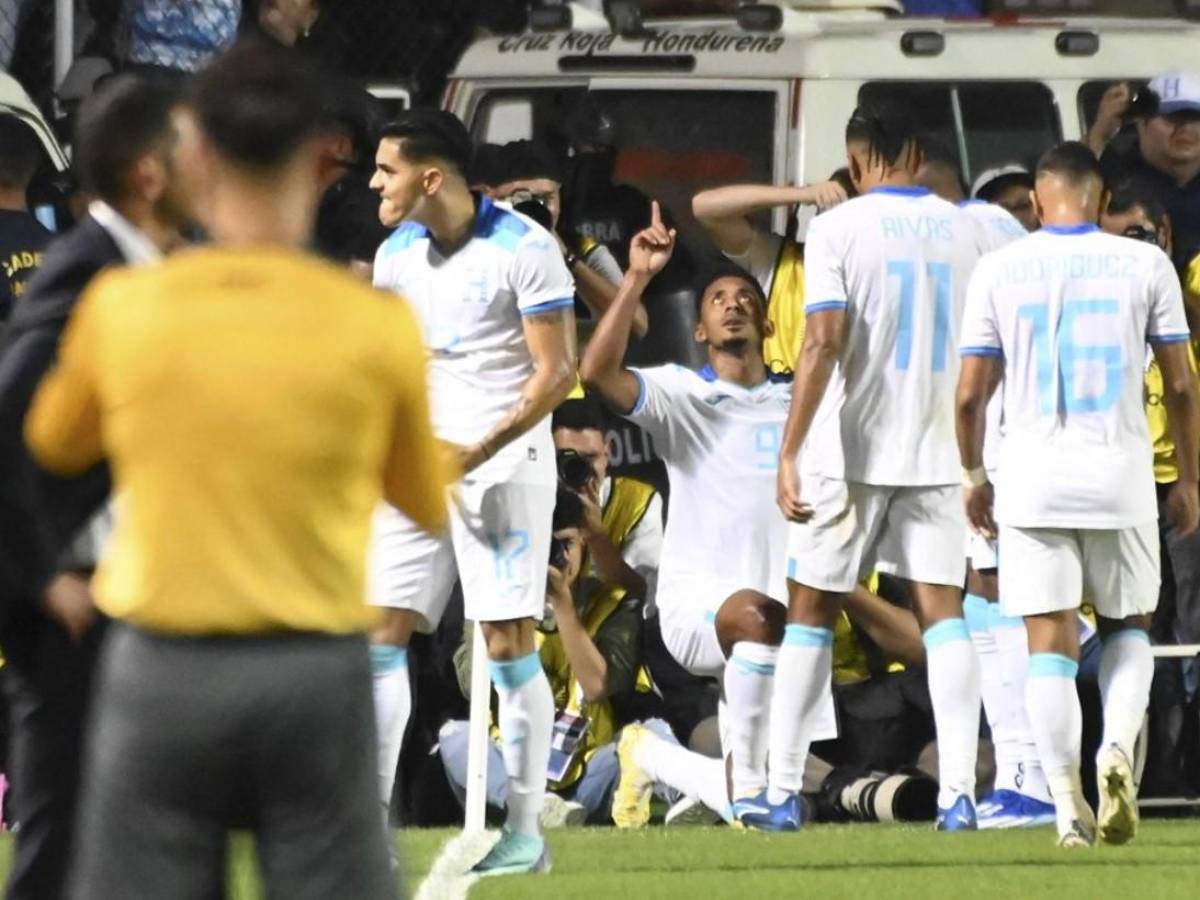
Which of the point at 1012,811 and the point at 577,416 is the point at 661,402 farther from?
the point at 1012,811

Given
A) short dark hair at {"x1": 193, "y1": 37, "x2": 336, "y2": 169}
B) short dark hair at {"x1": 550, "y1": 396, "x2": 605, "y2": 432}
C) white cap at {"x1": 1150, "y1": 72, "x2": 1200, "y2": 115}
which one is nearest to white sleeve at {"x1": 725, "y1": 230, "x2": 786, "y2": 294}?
short dark hair at {"x1": 550, "y1": 396, "x2": 605, "y2": 432}

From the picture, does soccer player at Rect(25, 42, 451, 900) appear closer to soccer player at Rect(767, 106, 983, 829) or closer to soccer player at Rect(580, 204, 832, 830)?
soccer player at Rect(767, 106, 983, 829)

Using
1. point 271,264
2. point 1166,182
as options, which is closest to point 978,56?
point 1166,182

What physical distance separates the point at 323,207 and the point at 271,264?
19.2 ft

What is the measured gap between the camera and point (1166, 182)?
11.8 meters

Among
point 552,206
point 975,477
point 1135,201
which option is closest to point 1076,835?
point 975,477

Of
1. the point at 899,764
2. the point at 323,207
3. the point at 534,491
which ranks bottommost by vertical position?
the point at 899,764

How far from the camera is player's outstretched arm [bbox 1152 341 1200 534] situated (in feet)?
30.7

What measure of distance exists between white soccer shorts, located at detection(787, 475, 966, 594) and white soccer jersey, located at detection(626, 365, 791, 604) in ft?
2.48

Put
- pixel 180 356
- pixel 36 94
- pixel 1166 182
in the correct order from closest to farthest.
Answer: pixel 180 356, pixel 1166 182, pixel 36 94

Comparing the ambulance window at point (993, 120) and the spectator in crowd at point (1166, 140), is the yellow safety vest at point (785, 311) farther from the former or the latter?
the spectator in crowd at point (1166, 140)

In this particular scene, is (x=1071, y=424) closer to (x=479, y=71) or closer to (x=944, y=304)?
(x=944, y=304)

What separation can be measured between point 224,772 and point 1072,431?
5457 millimetres

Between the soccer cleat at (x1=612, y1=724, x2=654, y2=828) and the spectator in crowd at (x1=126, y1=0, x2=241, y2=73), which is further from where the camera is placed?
the spectator in crowd at (x1=126, y1=0, x2=241, y2=73)
